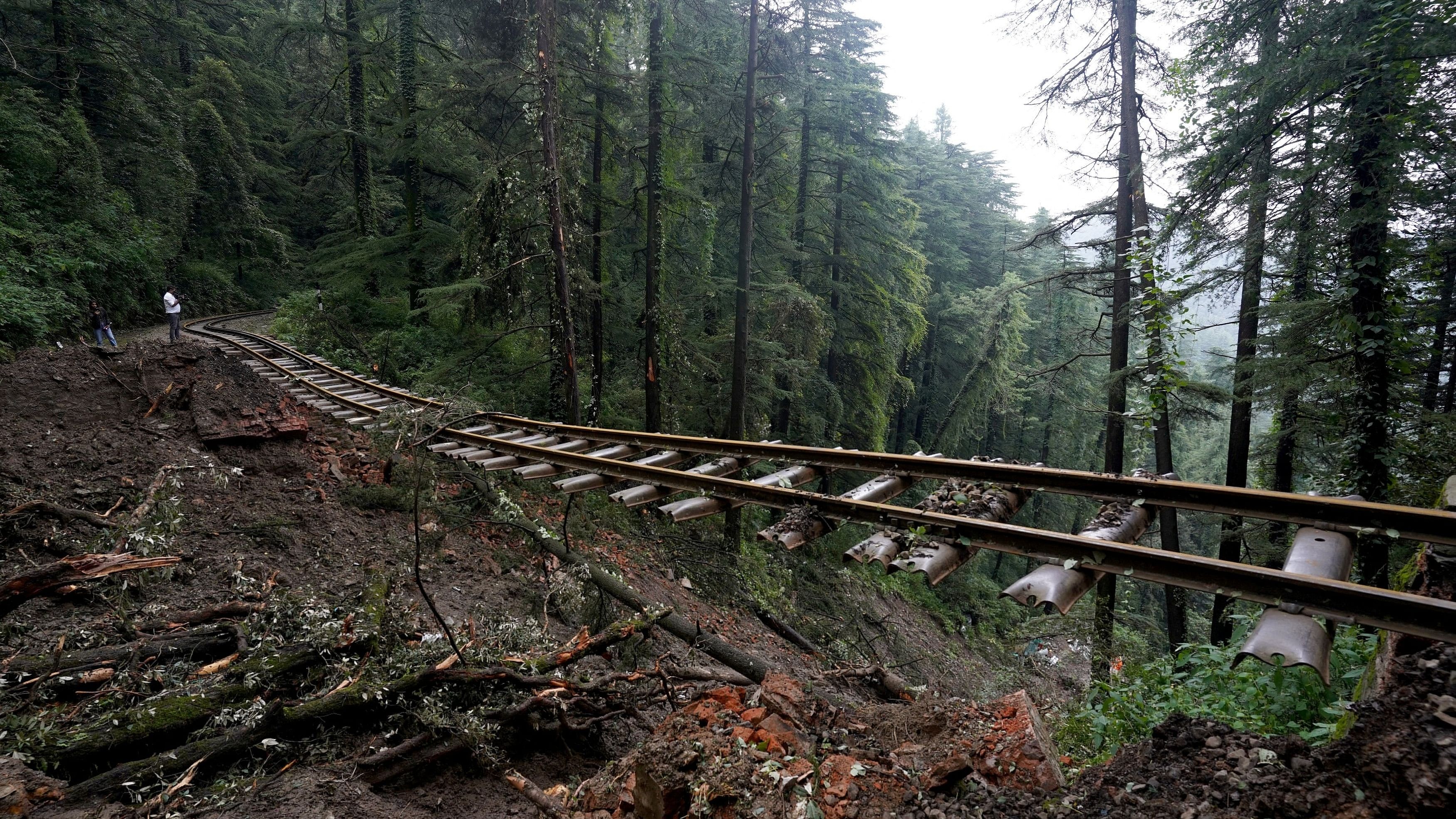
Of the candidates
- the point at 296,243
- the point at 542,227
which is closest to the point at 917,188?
the point at 542,227

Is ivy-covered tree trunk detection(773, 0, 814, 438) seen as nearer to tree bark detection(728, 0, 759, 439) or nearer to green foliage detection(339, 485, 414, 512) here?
tree bark detection(728, 0, 759, 439)

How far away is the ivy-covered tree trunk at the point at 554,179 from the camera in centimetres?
998

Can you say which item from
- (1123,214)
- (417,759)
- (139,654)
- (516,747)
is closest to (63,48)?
(139,654)

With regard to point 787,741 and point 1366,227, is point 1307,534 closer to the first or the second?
point 787,741

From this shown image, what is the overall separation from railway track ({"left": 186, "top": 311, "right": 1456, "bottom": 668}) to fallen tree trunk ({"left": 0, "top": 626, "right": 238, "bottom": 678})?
2568 mm

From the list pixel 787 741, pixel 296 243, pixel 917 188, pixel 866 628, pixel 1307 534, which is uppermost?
pixel 917 188

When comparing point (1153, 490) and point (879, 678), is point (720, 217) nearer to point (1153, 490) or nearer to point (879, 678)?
point (879, 678)

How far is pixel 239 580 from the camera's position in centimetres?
489

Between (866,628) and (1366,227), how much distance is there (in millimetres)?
11824

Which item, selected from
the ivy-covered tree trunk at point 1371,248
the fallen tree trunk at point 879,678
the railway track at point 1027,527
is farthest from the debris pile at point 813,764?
the ivy-covered tree trunk at point 1371,248

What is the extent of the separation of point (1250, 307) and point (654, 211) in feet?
38.2

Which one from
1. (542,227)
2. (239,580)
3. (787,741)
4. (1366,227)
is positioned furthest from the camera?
(542,227)

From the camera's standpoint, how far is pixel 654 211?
43.4ft

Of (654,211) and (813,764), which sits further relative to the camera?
(654,211)
